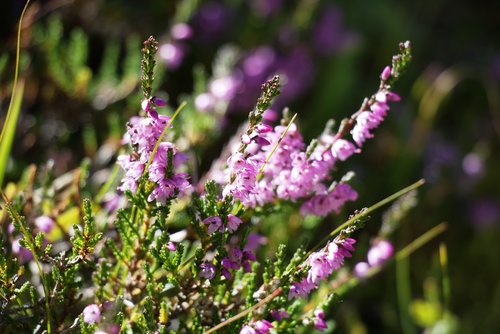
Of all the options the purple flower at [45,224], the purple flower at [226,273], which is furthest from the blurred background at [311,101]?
the purple flower at [226,273]

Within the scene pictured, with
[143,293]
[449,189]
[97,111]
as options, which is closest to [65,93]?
[97,111]

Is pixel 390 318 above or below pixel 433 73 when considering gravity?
below

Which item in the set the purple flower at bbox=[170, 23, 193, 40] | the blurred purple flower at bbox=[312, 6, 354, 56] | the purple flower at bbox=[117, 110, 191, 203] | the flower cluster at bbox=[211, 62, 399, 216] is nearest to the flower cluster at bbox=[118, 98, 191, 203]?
the purple flower at bbox=[117, 110, 191, 203]

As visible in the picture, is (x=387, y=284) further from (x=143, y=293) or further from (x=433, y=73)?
(x=433, y=73)

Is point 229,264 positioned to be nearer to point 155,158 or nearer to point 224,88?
point 155,158

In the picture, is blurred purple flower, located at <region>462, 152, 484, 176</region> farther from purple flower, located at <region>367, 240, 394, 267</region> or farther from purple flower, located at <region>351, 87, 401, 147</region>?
purple flower, located at <region>351, 87, 401, 147</region>

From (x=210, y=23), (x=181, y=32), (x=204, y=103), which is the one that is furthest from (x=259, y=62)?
(x=204, y=103)

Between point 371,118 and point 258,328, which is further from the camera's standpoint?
point 371,118

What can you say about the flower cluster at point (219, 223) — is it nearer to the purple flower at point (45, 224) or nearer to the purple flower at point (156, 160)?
the purple flower at point (156, 160)
